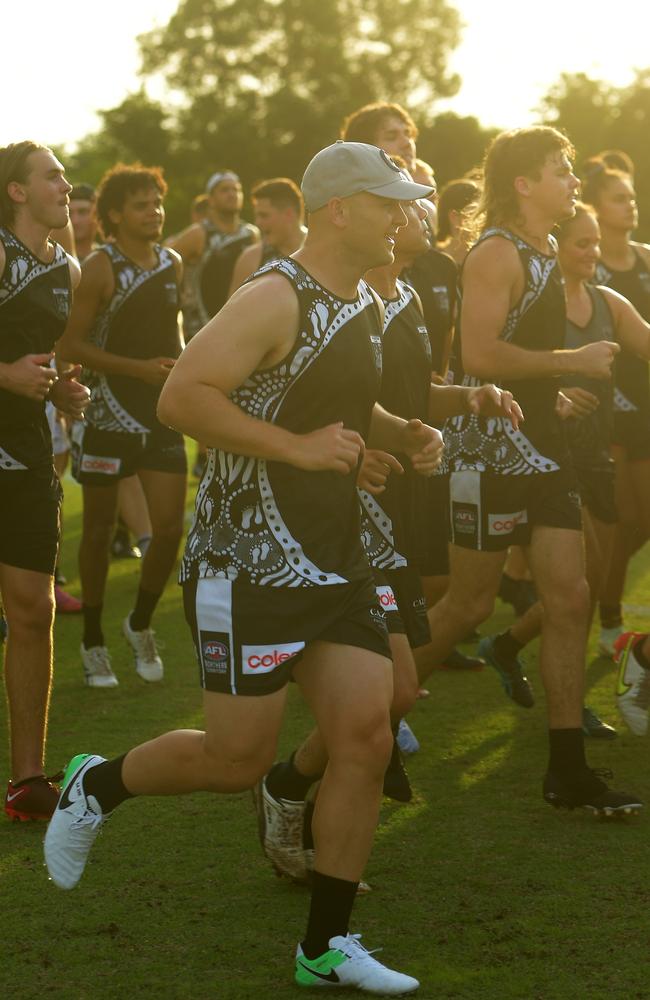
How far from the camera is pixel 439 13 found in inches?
2549

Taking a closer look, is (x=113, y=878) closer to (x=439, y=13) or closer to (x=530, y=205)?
(x=530, y=205)

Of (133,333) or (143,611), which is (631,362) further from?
(143,611)

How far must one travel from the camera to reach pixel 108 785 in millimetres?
4270

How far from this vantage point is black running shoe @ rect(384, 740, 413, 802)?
5473 millimetres

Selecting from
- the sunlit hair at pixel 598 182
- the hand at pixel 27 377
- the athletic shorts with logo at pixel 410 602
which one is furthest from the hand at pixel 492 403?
the sunlit hair at pixel 598 182

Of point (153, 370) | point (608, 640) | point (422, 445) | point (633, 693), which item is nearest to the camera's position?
point (422, 445)

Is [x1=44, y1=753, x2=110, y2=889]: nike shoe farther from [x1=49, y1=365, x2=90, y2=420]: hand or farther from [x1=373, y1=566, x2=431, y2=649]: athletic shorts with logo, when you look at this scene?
[x1=49, y1=365, x2=90, y2=420]: hand

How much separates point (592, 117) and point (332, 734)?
61.5m

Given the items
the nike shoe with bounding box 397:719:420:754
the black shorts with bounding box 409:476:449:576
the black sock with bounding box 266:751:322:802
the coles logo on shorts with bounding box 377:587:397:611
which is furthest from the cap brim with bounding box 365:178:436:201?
the nike shoe with bounding box 397:719:420:754

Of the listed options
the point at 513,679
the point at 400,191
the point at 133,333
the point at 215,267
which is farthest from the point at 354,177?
the point at 215,267

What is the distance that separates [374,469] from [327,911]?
1.28 meters

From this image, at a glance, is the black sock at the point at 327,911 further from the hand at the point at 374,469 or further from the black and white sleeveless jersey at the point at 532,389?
the black and white sleeveless jersey at the point at 532,389

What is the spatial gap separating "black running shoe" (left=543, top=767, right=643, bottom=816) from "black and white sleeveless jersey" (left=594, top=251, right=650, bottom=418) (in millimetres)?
2971

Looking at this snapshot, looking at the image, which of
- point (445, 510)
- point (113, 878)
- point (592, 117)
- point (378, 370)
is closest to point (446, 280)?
point (445, 510)
